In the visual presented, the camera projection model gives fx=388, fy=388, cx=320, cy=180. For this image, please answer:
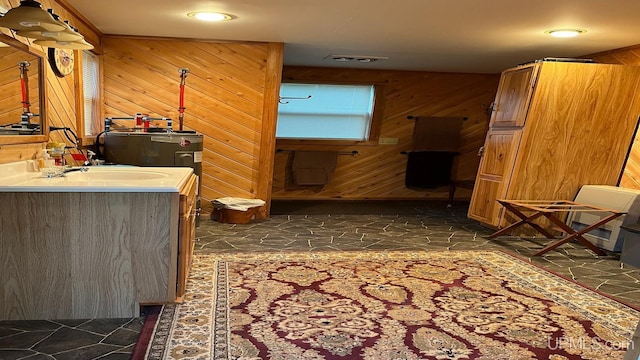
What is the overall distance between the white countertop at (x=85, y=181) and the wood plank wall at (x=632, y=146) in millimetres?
4343

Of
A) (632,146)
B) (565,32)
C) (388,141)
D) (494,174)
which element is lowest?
(494,174)

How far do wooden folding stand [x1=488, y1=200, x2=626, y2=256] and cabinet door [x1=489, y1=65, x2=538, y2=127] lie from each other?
2.79 ft

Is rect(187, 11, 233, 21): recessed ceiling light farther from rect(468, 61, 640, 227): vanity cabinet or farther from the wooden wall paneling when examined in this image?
rect(468, 61, 640, 227): vanity cabinet

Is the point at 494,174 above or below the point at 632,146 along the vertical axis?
below

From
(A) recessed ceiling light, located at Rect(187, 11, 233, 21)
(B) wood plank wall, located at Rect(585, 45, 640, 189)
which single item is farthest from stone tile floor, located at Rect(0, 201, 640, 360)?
(A) recessed ceiling light, located at Rect(187, 11, 233, 21)

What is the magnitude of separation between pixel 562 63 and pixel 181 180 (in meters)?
3.74

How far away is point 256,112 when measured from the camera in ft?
14.0

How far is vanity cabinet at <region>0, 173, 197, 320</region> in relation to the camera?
1.94 meters

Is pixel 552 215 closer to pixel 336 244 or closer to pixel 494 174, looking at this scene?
pixel 494 174

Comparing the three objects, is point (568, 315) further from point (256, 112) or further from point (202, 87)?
point (202, 87)

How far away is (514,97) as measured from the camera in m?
4.12

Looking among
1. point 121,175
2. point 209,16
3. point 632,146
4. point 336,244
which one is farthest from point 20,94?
point 632,146

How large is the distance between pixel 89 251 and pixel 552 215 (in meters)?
3.66

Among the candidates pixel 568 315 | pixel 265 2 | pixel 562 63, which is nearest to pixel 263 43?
pixel 265 2
